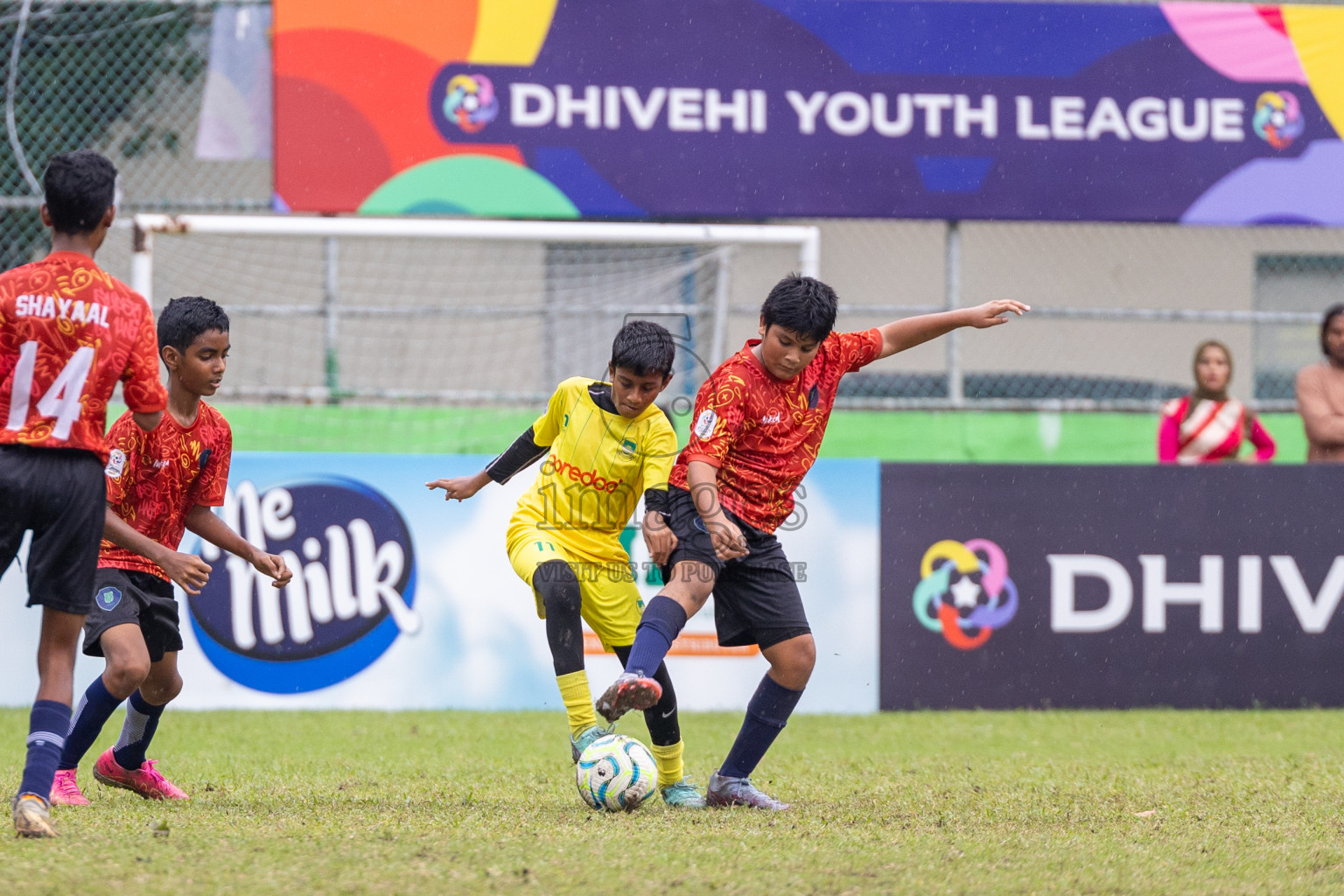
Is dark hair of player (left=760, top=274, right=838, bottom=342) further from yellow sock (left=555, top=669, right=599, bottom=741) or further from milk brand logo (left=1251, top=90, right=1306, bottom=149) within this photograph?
milk brand logo (left=1251, top=90, right=1306, bottom=149)

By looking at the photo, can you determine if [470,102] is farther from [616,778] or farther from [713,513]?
[616,778]

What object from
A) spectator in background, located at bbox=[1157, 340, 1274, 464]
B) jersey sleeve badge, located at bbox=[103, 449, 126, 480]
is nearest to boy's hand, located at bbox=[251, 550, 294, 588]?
jersey sleeve badge, located at bbox=[103, 449, 126, 480]

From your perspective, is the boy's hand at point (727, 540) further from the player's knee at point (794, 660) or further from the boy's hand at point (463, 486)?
the boy's hand at point (463, 486)

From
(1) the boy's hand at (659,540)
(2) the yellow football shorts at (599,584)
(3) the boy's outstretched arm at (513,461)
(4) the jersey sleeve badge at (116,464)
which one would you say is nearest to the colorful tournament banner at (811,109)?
(3) the boy's outstretched arm at (513,461)

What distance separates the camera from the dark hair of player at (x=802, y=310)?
16.0ft

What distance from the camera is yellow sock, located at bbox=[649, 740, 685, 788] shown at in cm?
529

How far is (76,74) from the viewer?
9297 mm

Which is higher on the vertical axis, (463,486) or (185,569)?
(463,486)

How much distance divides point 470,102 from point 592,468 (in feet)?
15.1

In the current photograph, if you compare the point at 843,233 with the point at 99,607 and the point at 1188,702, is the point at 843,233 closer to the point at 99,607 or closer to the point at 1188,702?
the point at 1188,702

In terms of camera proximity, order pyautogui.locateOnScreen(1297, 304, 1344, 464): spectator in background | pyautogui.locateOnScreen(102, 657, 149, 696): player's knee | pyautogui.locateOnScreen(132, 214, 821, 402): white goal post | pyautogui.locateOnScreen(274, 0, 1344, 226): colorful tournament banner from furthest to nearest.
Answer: pyautogui.locateOnScreen(274, 0, 1344, 226): colorful tournament banner, pyautogui.locateOnScreen(132, 214, 821, 402): white goal post, pyautogui.locateOnScreen(1297, 304, 1344, 464): spectator in background, pyautogui.locateOnScreen(102, 657, 149, 696): player's knee

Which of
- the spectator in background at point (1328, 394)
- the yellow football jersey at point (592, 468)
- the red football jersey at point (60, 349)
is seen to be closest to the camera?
the red football jersey at point (60, 349)

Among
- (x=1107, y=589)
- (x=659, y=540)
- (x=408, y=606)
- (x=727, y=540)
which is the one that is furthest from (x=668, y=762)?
(x=1107, y=589)

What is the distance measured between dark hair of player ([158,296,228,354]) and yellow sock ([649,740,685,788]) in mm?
2123
